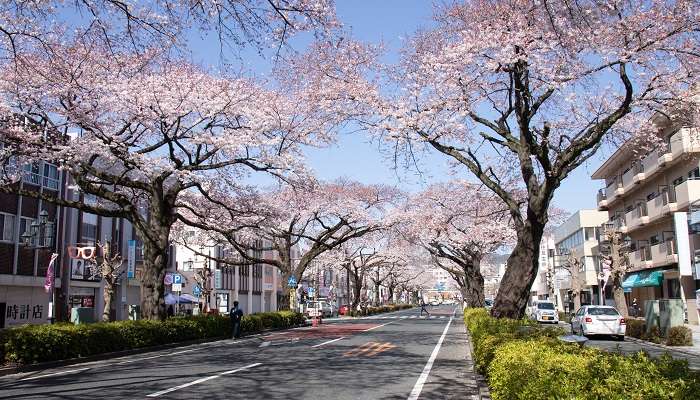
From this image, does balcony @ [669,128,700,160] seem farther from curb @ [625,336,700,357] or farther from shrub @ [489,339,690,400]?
shrub @ [489,339,690,400]

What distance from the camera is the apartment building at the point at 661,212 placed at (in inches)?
1228

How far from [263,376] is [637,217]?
36.7 meters

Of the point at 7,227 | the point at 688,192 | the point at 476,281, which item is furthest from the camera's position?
the point at 476,281

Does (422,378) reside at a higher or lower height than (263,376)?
lower

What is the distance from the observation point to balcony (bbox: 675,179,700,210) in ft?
102

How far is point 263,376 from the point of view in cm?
1157

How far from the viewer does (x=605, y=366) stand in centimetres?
518

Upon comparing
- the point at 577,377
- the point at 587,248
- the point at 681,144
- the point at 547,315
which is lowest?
the point at 547,315

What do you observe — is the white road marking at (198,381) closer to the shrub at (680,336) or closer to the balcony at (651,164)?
the shrub at (680,336)

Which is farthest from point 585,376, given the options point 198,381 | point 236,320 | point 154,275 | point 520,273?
point 236,320

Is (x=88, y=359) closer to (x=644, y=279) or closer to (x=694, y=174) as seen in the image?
(x=694, y=174)

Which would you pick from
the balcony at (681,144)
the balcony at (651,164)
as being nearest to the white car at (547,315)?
the balcony at (651,164)

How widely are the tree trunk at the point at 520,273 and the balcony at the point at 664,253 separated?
2416 centimetres

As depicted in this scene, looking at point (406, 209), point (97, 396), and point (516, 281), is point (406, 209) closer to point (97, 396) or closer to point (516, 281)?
point (516, 281)
